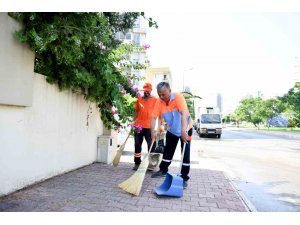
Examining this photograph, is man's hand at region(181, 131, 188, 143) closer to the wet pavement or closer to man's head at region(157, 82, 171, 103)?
man's head at region(157, 82, 171, 103)

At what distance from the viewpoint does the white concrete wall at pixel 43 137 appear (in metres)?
3.99

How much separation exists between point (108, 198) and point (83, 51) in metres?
2.71

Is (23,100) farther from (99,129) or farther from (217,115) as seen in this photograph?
(217,115)

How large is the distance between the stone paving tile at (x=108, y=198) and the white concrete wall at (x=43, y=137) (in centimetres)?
22

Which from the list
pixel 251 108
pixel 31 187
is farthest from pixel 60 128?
pixel 251 108

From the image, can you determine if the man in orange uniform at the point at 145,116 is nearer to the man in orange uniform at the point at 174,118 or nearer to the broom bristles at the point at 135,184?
the man in orange uniform at the point at 174,118

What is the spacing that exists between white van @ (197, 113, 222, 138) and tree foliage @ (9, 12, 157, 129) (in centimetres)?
1588

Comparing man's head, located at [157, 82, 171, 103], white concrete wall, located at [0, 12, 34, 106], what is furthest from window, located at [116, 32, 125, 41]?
white concrete wall, located at [0, 12, 34, 106]

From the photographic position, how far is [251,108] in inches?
2611

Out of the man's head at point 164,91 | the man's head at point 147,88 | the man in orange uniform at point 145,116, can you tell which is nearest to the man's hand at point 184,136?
the man's head at point 164,91

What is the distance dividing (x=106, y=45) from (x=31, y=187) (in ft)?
9.68

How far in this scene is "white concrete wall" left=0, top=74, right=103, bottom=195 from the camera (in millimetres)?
3986

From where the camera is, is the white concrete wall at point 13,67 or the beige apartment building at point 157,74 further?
the beige apartment building at point 157,74
